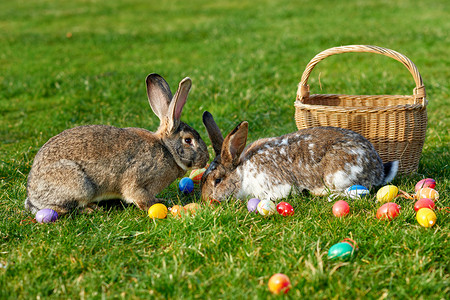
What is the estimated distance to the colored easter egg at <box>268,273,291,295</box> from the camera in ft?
9.05

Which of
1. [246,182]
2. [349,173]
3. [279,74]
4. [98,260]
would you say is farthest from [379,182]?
[279,74]

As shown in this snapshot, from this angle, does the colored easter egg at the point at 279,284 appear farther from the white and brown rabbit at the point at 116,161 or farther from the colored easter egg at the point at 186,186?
the colored easter egg at the point at 186,186

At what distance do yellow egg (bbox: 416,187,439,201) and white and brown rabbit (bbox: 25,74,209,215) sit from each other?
1.95 meters

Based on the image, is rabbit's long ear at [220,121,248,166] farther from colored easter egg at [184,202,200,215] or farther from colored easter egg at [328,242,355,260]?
colored easter egg at [328,242,355,260]

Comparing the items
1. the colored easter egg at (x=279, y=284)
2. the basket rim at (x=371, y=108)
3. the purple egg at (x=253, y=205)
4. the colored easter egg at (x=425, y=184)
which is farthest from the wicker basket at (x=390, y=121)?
the colored easter egg at (x=279, y=284)

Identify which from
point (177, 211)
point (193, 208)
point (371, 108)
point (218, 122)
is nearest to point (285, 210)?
point (193, 208)

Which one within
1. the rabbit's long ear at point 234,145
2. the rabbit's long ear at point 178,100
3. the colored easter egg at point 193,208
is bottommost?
the colored easter egg at point 193,208

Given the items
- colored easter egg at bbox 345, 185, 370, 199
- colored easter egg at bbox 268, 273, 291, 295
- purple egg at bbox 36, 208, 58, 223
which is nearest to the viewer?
colored easter egg at bbox 268, 273, 291, 295

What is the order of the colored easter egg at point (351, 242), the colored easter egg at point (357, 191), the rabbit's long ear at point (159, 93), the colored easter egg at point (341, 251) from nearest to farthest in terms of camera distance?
1. the colored easter egg at point (341, 251)
2. the colored easter egg at point (351, 242)
3. the colored easter egg at point (357, 191)
4. the rabbit's long ear at point (159, 93)

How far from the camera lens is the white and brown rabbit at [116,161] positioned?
4008 mm

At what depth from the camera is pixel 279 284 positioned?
109 inches

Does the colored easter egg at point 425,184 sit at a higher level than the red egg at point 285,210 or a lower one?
lower

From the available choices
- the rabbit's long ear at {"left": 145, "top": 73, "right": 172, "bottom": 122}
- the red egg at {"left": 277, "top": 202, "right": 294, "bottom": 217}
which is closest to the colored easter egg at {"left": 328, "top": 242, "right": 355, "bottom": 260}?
the red egg at {"left": 277, "top": 202, "right": 294, "bottom": 217}

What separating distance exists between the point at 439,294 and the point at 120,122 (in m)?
4.87
